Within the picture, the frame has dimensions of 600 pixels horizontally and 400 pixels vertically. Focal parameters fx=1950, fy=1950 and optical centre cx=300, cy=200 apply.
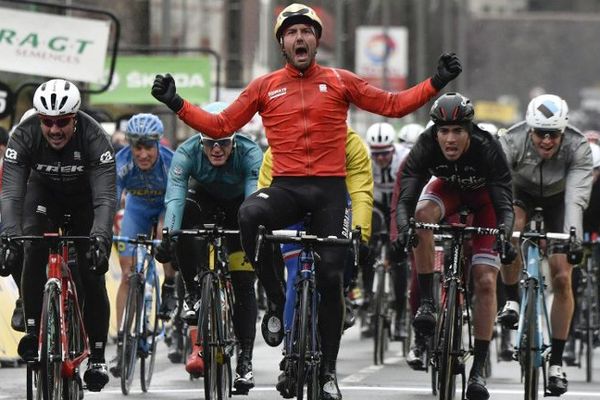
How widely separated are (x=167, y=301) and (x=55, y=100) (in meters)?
3.96

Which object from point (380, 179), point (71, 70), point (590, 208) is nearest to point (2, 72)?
point (71, 70)

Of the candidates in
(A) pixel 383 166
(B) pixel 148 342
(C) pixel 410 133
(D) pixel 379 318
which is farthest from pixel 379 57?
(B) pixel 148 342

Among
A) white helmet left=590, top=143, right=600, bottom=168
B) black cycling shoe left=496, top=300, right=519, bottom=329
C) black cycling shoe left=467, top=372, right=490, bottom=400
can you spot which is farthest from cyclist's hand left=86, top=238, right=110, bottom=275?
white helmet left=590, top=143, right=600, bottom=168

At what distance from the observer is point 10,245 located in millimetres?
10539

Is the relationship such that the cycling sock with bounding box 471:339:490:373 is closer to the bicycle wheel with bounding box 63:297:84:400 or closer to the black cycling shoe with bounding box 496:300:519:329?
the black cycling shoe with bounding box 496:300:519:329

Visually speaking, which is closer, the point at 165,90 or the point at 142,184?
the point at 165,90

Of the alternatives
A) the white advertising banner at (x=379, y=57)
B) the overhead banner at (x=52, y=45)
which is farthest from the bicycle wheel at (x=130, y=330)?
the white advertising banner at (x=379, y=57)

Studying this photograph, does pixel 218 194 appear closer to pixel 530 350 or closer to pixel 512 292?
pixel 512 292

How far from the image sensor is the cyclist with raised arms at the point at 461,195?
11.5 m

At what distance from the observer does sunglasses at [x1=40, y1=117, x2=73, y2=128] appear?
10.9 meters

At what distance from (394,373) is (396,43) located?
4980 cm

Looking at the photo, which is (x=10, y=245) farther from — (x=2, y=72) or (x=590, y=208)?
(x=2, y=72)

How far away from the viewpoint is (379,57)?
205 feet

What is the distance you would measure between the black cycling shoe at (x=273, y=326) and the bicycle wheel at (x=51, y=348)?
1.33m
